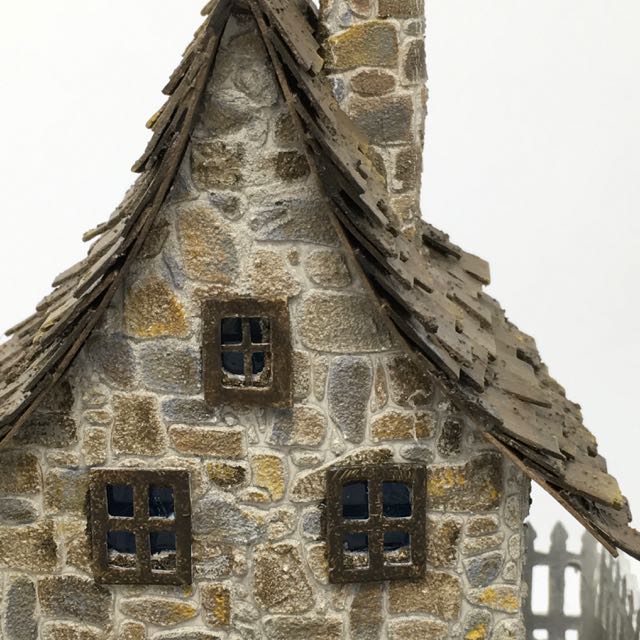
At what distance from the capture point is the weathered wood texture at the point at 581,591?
1043 cm

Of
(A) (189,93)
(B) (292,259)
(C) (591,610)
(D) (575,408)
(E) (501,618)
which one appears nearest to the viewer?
(A) (189,93)

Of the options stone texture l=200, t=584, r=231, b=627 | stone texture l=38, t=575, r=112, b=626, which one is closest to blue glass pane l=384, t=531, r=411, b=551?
stone texture l=200, t=584, r=231, b=627

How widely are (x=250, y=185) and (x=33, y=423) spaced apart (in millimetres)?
1599

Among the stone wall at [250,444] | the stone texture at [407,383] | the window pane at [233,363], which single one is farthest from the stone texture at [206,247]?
the stone texture at [407,383]

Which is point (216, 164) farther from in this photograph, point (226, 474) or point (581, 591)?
point (581, 591)

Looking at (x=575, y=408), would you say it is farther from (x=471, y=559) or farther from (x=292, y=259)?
(x=292, y=259)

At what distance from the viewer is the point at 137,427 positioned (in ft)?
21.1

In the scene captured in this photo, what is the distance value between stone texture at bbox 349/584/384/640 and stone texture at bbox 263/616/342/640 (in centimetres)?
8

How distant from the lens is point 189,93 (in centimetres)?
579

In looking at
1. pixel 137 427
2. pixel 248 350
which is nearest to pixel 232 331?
pixel 248 350

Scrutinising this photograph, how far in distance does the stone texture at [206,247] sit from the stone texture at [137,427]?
681mm

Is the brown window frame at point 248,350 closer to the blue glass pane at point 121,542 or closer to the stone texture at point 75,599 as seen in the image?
the blue glass pane at point 121,542

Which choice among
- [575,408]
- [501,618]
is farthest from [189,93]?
[575,408]

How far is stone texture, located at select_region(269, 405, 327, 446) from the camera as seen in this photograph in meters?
6.36
